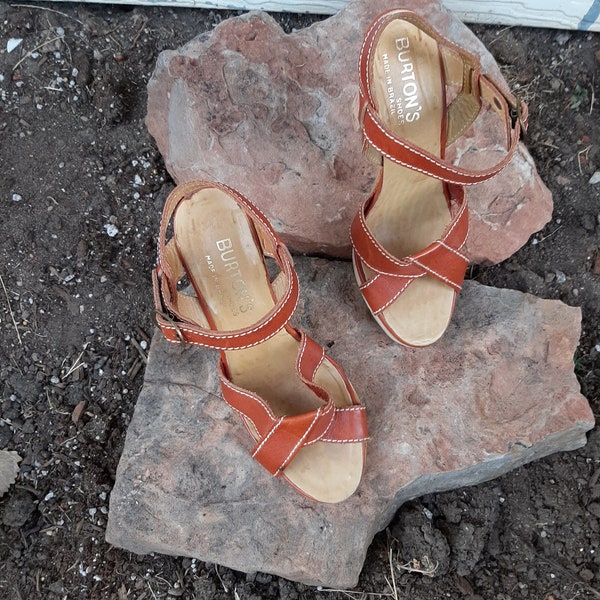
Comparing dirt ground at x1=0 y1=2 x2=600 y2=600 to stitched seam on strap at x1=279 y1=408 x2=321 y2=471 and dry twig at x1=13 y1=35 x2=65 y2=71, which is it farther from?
stitched seam on strap at x1=279 y1=408 x2=321 y2=471

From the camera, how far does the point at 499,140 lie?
225cm

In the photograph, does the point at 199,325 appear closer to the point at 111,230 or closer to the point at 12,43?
the point at 111,230

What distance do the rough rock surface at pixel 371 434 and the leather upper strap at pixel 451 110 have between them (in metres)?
0.57

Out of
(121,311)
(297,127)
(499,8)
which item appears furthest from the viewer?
(499,8)

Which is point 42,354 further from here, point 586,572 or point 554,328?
point 586,572

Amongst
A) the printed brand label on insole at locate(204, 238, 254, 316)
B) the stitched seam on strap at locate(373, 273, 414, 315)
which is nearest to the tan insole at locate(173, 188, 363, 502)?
the printed brand label on insole at locate(204, 238, 254, 316)

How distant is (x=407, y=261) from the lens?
1.93m

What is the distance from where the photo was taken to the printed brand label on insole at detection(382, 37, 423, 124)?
6.61 feet

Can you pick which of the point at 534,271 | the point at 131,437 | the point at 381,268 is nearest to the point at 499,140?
the point at 534,271

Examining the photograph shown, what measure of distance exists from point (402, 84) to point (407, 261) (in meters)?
0.58

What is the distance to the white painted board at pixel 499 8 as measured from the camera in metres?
2.54

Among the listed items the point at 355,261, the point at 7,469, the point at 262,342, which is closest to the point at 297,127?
the point at 355,261

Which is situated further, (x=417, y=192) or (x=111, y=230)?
(x=111, y=230)

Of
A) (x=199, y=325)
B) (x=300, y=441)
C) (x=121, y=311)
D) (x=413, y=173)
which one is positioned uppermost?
(x=413, y=173)
